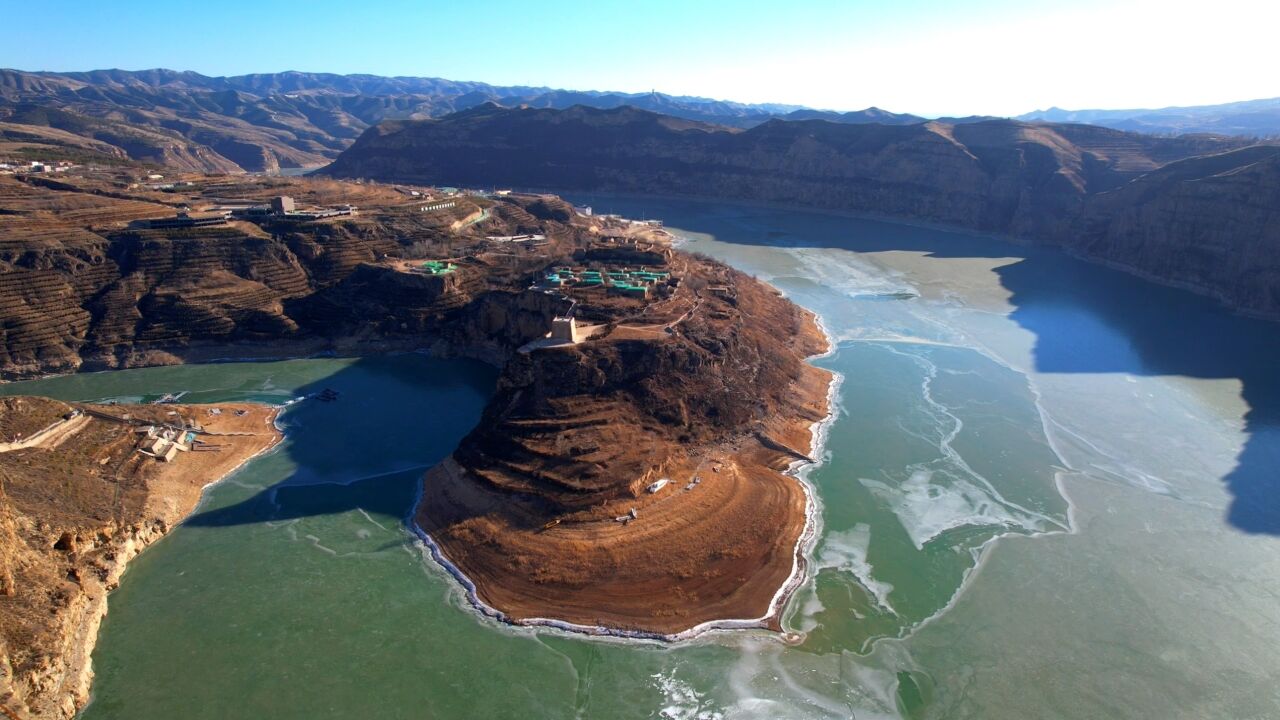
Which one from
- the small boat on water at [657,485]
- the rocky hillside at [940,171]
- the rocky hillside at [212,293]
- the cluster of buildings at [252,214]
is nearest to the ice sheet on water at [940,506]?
the small boat on water at [657,485]

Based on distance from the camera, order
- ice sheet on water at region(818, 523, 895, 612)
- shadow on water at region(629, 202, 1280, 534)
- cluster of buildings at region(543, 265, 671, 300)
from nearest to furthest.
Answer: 1. ice sheet on water at region(818, 523, 895, 612)
2. shadow on water at region(629, 202, 1280, 534)
3. cluster of buildings at region(543, 265, 671, 300)

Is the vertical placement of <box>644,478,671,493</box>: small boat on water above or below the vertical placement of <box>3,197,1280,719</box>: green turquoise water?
above

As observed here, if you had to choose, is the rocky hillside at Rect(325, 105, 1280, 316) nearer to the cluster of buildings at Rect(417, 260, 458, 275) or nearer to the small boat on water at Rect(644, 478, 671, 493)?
the small boat on water at Rect(644, 478, 671, 493)

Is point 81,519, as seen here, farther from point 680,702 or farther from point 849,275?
point 849,275

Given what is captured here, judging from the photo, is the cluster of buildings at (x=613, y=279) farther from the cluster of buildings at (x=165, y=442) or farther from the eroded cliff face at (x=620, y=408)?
the cluster of buildings at (x=165, y=442)

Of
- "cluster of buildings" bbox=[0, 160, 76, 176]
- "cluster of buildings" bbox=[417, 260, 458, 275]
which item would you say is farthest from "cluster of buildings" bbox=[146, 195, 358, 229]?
"cluster of buildings" bbox=[0, 160, 76, 176]

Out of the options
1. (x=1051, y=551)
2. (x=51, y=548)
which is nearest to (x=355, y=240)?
(x=51, y=548)

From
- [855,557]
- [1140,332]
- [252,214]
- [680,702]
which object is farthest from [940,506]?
[252,214]
